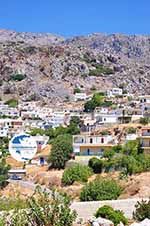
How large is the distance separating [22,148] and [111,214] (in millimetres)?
28372

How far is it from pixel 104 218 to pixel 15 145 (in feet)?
95.0

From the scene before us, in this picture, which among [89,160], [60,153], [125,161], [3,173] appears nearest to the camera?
[125,161]

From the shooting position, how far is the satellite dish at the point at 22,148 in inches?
1879

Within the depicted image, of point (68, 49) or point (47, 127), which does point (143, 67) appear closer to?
point (68, 49)

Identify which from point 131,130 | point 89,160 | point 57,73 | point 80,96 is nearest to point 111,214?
point 89,160

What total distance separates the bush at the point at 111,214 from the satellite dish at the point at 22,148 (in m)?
26.9

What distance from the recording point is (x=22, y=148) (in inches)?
1897

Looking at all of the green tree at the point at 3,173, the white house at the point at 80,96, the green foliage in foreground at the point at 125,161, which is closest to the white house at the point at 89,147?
the green foliage in foreground at the point at 125,161

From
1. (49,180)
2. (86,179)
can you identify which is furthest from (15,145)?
(86,179)

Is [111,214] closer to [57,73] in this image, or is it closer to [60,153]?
[60,153]

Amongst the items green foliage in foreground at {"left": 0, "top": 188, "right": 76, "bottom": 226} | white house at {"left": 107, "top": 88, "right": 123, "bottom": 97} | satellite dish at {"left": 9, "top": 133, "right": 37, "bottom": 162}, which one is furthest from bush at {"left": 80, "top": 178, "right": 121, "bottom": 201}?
white house at {"left": 107, "top": 88, "right": 123, "bottom": 97}

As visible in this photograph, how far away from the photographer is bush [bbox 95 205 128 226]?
2017 cm

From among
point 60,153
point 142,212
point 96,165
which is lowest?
point 96,165

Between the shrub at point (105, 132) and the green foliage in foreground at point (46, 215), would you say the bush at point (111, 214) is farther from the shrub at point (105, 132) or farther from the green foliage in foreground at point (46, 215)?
the shrub at point (105, 132)
